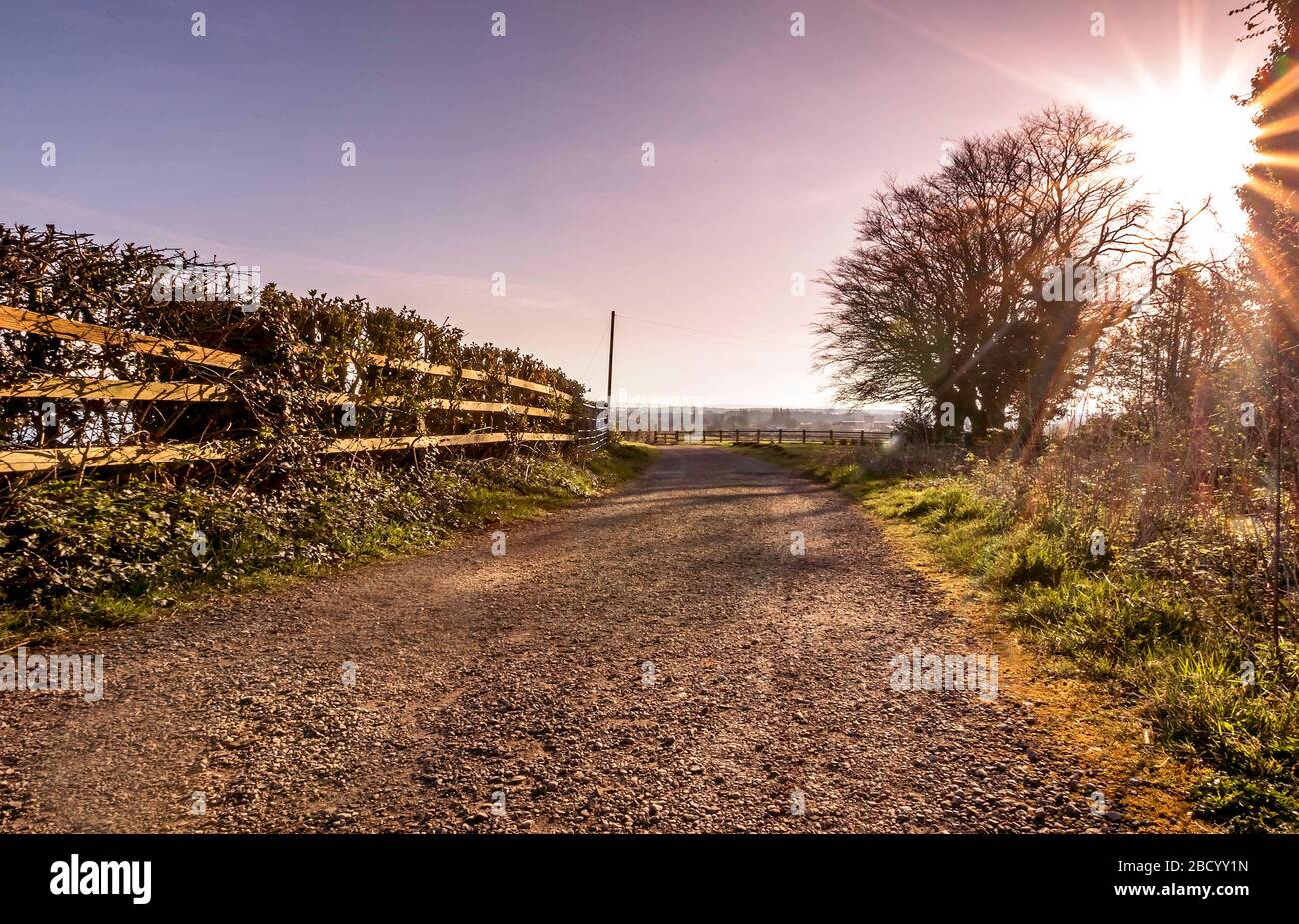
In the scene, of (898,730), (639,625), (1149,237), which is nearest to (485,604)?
(639,625)

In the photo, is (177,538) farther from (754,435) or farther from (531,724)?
(754,435)

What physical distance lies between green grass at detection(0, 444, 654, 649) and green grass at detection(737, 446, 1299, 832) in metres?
6.01

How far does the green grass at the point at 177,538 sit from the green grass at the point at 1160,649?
601 centimetres

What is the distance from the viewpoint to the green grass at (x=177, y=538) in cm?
422

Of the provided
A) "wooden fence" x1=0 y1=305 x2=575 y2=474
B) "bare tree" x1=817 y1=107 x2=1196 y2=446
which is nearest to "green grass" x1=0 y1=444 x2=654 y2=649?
"wooden fence" x1=0 y1=305 x2=575 y2=474

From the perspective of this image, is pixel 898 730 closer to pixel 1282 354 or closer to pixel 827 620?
pixel 827 620

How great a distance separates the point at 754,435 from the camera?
174ft

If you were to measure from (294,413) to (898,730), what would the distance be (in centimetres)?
686

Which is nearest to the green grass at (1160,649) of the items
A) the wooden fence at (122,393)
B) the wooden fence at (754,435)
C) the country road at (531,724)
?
the country road at (531,724)

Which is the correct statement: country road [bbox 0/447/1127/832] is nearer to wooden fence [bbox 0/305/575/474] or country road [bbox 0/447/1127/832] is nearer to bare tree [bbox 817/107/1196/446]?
wooden fence [bbox 0/305/575/474]

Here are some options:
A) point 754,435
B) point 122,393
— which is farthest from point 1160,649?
point 754,435

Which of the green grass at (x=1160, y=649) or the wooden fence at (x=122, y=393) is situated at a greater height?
the wooden fence at (x=122, y=393)

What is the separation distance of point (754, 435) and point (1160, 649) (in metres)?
49.8

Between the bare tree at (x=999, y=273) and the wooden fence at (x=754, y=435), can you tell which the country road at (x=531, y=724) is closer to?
the bare tree at (x=999, y=273)
